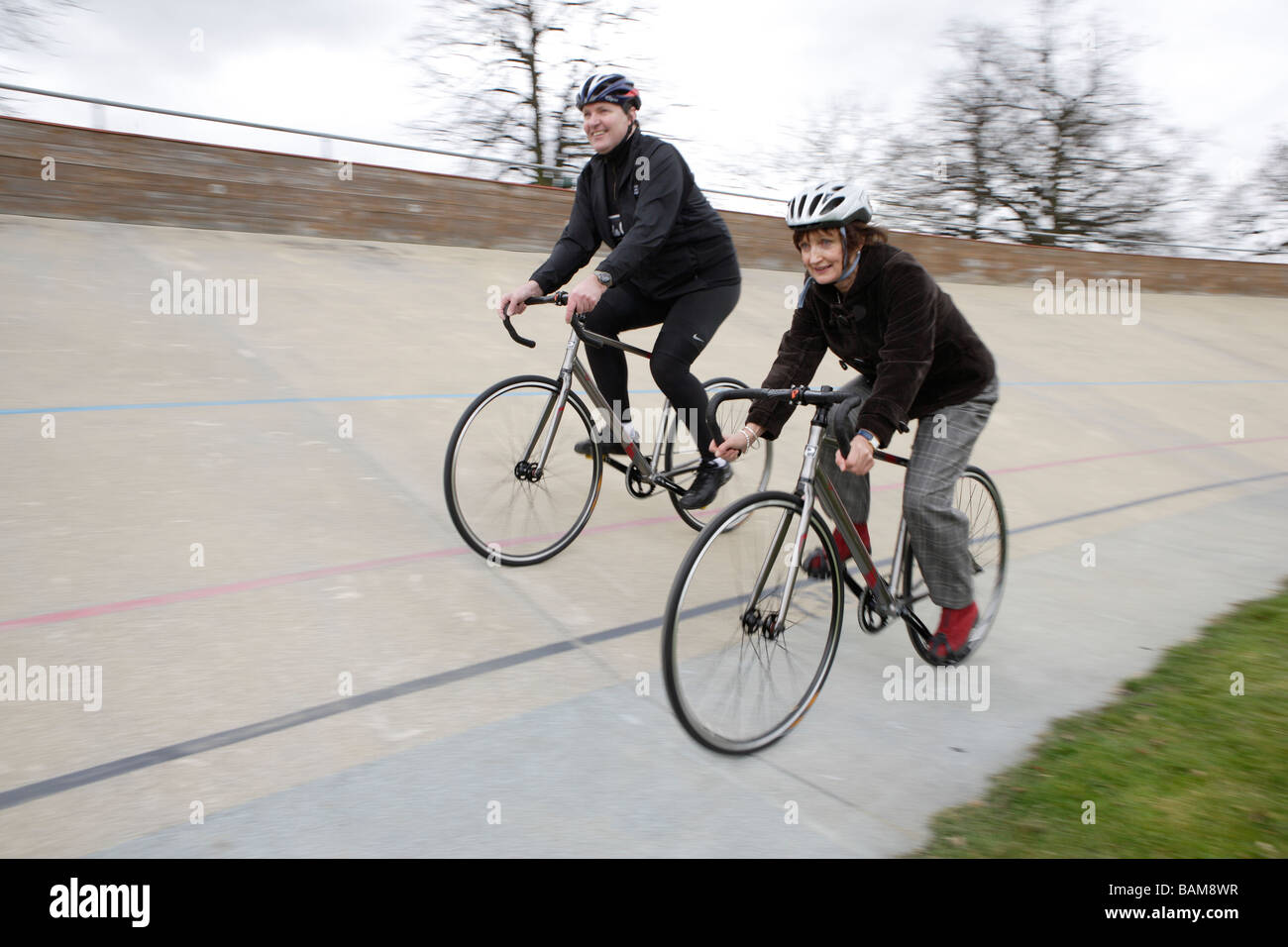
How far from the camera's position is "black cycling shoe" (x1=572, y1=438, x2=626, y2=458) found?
160 inches

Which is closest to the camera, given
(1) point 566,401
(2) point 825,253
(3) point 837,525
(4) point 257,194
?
(2) point 825,253

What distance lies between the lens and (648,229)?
3812 mm

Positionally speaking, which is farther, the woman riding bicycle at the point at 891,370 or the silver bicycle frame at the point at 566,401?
the silver bicycle frame at the point at 566,401


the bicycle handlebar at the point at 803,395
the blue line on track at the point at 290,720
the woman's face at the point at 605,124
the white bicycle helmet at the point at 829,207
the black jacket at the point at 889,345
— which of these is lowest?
the blue line on track at the point at 290,720

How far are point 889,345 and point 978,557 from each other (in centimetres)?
131

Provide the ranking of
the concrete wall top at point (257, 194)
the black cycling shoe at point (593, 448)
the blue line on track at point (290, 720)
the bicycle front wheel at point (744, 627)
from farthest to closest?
the concrete wall top at point (257, 194) → the black cycling shoe at point (593, 448) → the bicycle front wheel at point (744, 627) → the blue line on track at point (290, 720)

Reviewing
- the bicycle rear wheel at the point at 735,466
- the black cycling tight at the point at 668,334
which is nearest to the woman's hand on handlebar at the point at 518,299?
the black cycling tight at the point at 668,334

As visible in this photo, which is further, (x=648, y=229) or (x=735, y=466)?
(x=735, y=466)

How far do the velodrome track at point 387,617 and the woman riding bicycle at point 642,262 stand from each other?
792 millimetres

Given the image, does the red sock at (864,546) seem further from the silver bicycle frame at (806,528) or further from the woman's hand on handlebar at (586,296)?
the woman's hand on handlebar at (586,296)

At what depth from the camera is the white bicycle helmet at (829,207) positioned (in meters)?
2.73

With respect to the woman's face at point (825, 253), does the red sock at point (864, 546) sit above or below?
below

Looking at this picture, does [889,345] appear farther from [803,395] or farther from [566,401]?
[566,401]

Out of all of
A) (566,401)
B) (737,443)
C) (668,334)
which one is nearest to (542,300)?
(566,401)
